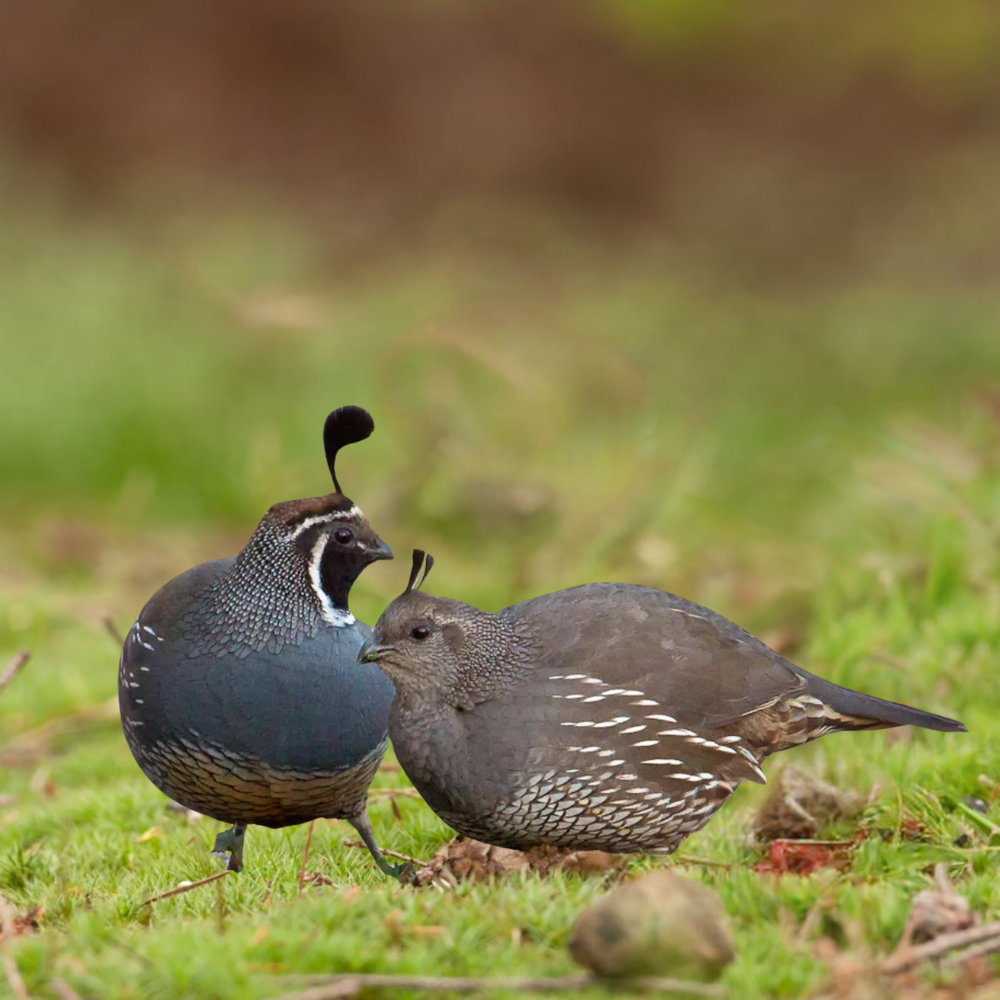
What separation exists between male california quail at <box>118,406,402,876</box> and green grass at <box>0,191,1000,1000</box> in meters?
0.31

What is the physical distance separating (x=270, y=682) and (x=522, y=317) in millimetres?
7166

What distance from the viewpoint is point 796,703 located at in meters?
4.90

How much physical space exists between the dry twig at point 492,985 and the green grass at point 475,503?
11 centimetres

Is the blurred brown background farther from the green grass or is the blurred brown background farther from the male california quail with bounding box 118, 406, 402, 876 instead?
the male california quail with bounding box 118, 406, 402, 876

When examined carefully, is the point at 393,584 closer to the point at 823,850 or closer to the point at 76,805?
the point at 76,805

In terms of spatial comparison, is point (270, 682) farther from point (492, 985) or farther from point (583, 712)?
point (492, 985)

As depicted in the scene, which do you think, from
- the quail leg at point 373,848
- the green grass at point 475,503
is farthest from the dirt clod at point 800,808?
the quail leg at point 373,848

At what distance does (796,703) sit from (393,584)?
371 cm

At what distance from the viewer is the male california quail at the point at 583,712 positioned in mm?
4340

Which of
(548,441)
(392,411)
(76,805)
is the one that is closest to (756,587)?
(548,441)

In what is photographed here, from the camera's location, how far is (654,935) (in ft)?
10.8

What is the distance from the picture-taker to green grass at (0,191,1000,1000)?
3.87 m

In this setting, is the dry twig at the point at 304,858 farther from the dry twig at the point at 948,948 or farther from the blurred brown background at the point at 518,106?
the blurred brown background at the point at 518,106

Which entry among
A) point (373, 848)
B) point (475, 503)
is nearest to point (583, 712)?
point (373, 848)
